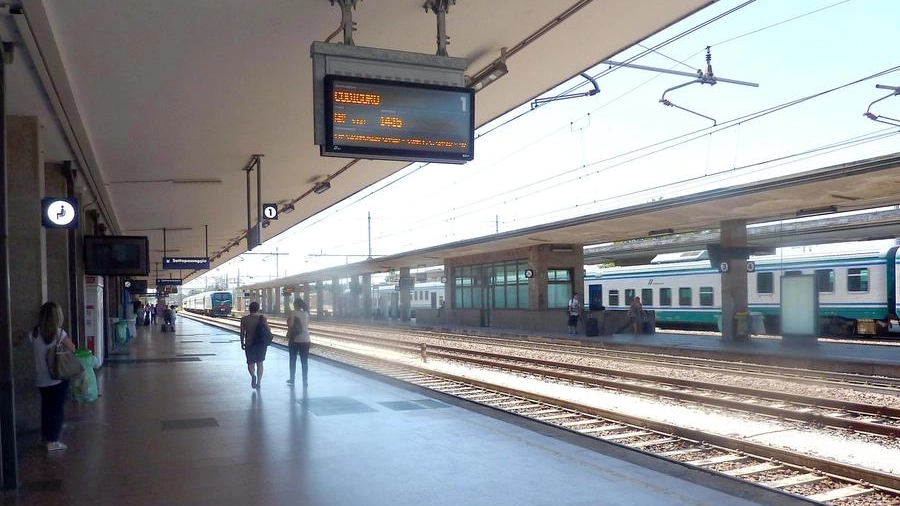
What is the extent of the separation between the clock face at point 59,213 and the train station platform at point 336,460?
250 cm

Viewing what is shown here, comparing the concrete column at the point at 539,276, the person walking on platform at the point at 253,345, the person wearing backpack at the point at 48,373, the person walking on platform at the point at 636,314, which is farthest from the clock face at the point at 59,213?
the concrete column at the point at 539,276

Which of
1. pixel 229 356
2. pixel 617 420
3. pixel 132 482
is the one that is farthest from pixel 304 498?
pixel 229 356

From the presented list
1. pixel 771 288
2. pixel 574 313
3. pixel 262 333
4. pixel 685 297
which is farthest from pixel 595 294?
pixel 262 333

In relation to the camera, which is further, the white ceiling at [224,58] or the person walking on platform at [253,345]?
the person walking on platform at [253,345]

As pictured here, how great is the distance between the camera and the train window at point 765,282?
1134 inches

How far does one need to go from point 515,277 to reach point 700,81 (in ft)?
66.9

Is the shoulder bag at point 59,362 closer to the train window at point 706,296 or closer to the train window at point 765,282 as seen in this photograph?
the train window at point 765,282

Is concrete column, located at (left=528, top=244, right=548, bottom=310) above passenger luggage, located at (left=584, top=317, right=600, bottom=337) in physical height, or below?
above

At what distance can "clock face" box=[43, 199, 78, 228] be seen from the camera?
8969 mm

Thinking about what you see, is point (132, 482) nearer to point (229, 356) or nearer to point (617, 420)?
point (617, 420)

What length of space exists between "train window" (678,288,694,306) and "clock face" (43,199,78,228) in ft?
89.4

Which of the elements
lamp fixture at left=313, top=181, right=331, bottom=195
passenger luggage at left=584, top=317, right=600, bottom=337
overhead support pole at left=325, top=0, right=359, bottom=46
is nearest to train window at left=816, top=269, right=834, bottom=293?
passenger luggage at left=584, top=317, right=600, bottom=337

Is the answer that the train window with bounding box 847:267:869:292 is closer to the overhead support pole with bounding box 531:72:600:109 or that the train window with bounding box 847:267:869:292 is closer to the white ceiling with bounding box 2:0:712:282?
the overhead support pole with bounding box 531:72:600:109

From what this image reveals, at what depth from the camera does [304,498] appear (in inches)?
220
